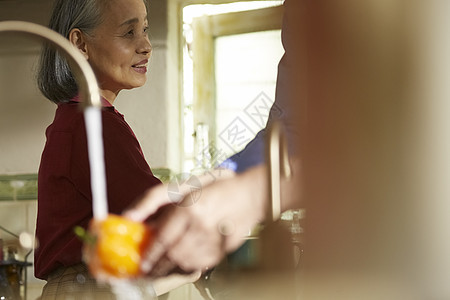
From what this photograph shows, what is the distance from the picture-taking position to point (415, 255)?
36 centimetres

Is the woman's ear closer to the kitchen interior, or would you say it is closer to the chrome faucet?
the chrome faucet

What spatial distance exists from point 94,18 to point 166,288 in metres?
0.29

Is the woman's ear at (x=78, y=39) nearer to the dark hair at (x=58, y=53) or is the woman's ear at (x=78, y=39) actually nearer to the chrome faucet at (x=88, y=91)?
the dark hair at (x=58, y=53)

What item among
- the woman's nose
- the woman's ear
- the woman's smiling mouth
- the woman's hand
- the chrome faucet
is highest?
the woman's ear

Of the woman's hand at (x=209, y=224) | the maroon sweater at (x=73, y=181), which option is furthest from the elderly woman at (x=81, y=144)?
the woman's hand at (x=209, y=224)

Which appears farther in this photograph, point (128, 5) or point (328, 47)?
point (128, 5)

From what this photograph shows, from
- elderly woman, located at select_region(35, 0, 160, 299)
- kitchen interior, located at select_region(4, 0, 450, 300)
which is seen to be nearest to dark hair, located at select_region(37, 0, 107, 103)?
elderly woman, located at select_region(35, 0, 160, 299)

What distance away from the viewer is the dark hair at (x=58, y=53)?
689 millimetres

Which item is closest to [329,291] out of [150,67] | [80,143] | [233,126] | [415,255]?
[415,255]

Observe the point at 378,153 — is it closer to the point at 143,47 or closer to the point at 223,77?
the point at 143,47

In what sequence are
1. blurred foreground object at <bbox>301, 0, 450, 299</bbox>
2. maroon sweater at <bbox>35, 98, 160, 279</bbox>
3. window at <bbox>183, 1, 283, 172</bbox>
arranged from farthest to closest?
1. window at <bbox>183, 1, 283, 172</bbox>
2. maroon sweater at <bbox>35, 98, 160, 279</bbox>
3. blurred foreground object at <bbox>301, 0, 450, 299</bbox>

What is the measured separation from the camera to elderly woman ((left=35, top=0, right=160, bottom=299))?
602mm

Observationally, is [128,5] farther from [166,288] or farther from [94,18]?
[166,288]

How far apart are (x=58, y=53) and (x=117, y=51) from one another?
0.08 meters
